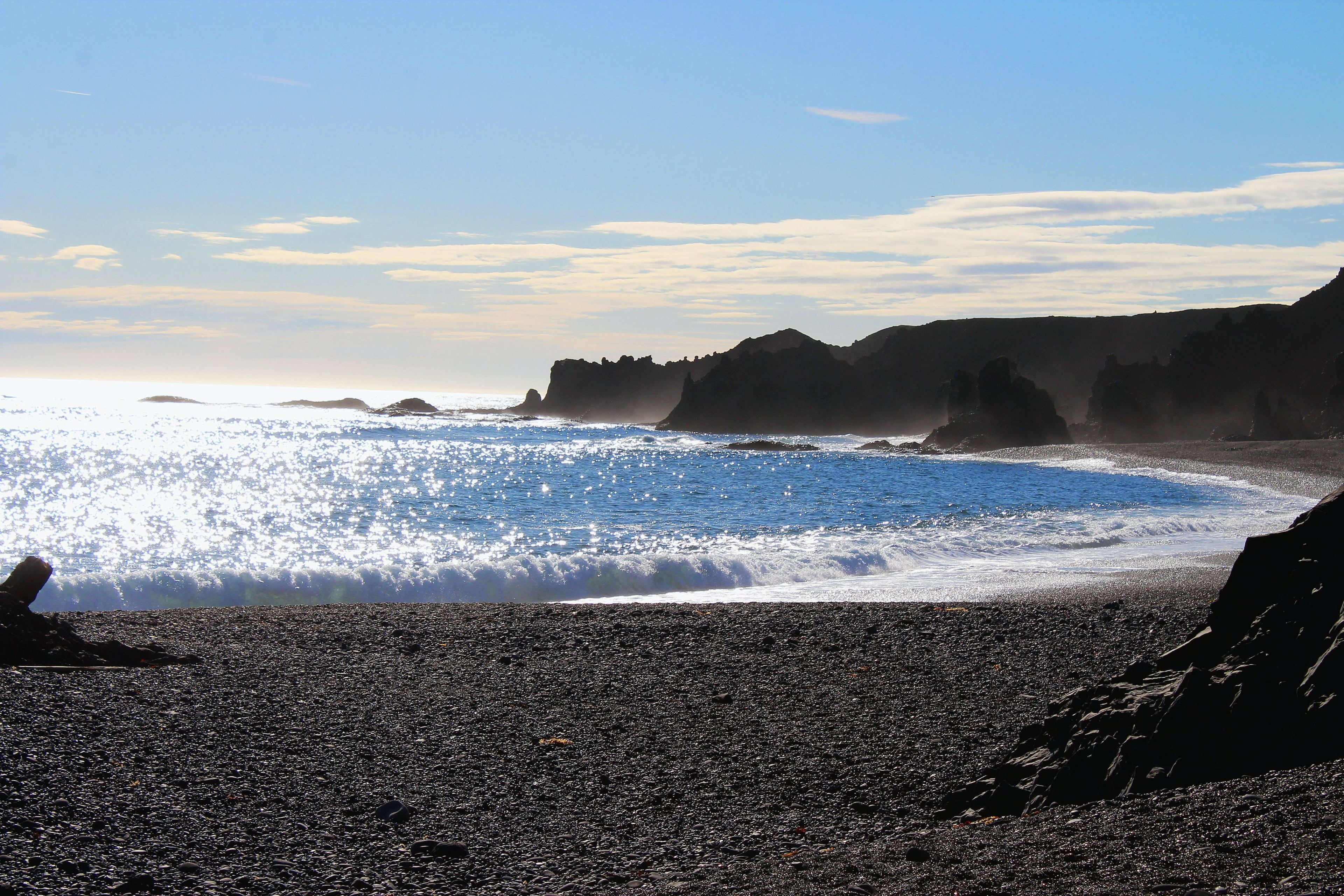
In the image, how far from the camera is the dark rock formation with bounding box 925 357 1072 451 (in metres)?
85.4

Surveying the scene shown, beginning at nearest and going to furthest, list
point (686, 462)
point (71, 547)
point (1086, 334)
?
point (71, 547) < point (686, 462) < point (1086, 334)

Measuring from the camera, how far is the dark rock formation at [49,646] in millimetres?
9320

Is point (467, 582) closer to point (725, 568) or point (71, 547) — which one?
point (725, 568)

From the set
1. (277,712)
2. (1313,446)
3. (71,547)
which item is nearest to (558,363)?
(1313,446)

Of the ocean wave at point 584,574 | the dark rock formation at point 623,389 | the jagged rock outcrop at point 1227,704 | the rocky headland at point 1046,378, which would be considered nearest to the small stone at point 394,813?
the jagged rock outcrop at point 1227,704

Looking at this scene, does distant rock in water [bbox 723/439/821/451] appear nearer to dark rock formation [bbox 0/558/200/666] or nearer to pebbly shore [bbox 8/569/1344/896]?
pebbly shore [bbox 8/569/1344/896]

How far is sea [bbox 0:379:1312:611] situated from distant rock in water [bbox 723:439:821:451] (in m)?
23.0

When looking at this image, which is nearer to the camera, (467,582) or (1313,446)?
(467,582)

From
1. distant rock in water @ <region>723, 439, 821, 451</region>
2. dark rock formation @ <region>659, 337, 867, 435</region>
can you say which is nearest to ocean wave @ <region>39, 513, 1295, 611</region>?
distant rock in water @ <region>723, 439, 821, 451</region>

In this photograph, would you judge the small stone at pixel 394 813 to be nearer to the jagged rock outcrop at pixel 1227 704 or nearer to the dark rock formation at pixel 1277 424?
the jagged rock outcrop at pixel 1227 704

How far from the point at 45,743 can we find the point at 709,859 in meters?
4.87

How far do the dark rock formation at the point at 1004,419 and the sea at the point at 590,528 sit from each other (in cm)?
2301

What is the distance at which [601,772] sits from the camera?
22.9 feet

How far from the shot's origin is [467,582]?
17906mm
